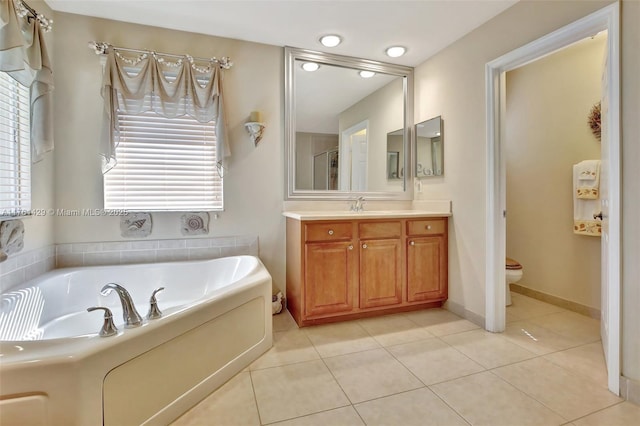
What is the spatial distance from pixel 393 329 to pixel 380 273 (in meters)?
0.45

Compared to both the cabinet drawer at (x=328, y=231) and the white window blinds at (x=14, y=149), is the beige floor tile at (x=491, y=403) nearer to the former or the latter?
the cabinet drawer at (x=328, y=231)

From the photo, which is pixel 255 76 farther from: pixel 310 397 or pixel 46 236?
pixel 310 397

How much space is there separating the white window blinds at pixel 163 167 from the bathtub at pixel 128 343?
517 mm

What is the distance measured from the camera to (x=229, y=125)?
103 inches

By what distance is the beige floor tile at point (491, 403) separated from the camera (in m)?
1.36

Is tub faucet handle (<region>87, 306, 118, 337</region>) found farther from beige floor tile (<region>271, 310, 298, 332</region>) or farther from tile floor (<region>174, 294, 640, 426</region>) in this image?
beige floor tile (<region>271, 310, 298, 332</region>)

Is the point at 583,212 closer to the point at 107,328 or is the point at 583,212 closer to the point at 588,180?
the point at 588,180

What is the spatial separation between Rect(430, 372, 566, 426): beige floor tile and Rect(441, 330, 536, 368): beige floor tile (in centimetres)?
20

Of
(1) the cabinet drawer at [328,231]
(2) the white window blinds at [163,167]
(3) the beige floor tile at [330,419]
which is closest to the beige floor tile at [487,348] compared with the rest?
(3) the beige floor tile at [330,419]

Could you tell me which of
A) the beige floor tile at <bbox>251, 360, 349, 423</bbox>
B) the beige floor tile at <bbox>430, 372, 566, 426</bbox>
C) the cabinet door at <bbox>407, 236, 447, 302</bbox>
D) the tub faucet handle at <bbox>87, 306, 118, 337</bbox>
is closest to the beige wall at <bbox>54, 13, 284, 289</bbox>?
the beige floor tile at <bbox>251, 360, 349, 423</bbox>

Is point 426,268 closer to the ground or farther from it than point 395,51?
closer to the ground

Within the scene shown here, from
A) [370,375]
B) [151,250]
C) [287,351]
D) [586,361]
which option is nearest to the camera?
[370,375]

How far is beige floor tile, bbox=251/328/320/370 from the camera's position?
187 centimetres

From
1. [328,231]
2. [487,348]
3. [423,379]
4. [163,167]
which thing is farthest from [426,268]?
[163,167]
